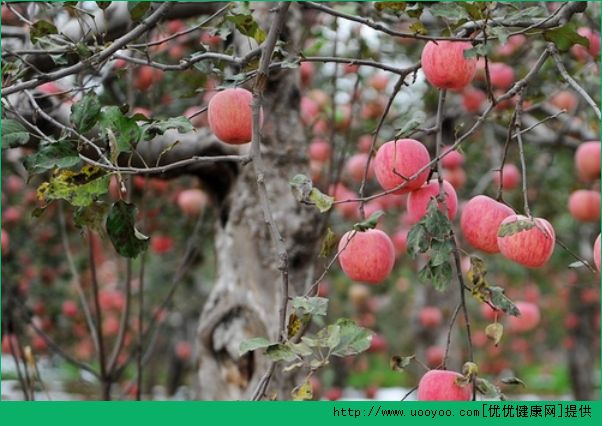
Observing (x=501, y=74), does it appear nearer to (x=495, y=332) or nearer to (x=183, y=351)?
(x=495, y=332)

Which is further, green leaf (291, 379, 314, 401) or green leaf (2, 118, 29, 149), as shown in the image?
green leaf (2, 118, 29, 149)

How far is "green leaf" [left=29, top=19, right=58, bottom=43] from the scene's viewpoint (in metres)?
1.32

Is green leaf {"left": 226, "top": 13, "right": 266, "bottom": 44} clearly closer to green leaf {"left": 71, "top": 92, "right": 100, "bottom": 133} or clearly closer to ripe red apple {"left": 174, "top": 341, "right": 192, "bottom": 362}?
green leaf {"left": 71, "top": 92, "right": 100, "bottom": 133}

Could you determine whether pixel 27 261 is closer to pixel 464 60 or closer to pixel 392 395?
pixel 464 60

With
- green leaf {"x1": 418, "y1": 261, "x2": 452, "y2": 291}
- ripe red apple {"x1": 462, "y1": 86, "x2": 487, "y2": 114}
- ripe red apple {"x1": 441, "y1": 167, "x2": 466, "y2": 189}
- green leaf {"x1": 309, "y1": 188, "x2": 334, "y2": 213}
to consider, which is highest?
green leaf {"x1": 309, "y1": 188, "x2": 334, "y2": 213}

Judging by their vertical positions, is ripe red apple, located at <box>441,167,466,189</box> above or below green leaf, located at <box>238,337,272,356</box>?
below

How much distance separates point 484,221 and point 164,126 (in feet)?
1.61

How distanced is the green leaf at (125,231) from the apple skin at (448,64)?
0.49 meters

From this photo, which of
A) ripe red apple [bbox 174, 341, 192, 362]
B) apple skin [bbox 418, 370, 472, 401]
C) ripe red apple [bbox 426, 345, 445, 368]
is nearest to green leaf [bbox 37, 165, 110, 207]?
apple skin [bbox 418, 370, 472, 401]

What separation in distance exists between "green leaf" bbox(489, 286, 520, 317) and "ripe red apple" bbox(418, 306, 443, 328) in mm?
3257

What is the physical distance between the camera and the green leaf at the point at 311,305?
0.97 m

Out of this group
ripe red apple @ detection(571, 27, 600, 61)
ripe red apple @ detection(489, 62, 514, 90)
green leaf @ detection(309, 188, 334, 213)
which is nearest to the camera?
green leaf @ detection(309, 188, 334, 213)

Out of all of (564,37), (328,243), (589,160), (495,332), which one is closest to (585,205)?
(589,160)

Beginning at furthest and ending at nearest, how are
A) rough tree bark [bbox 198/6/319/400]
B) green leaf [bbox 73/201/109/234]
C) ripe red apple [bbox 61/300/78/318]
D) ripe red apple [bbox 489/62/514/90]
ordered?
1. ripe red apple [bbox 61/300/78/318]
2. ripe red apple [bbox 489/62/514/90]
3. rough tree bark [bbox 198/6/319/400]
4. green leaf [bbox 73/201/109/234]
